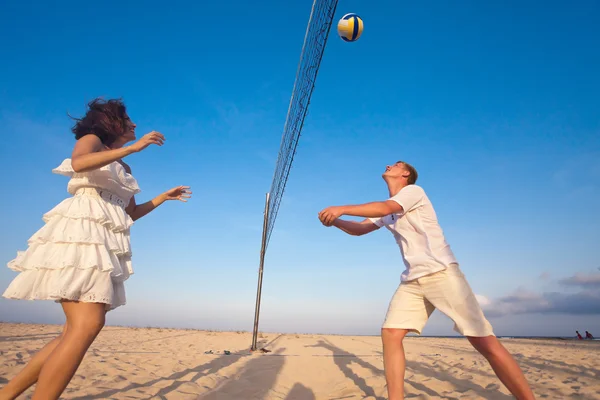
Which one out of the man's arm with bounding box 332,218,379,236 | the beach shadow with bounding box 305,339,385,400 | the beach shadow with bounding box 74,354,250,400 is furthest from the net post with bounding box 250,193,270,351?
the man's arm with bounding box 332,218,379,236

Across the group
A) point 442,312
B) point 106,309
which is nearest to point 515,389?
point 442,312

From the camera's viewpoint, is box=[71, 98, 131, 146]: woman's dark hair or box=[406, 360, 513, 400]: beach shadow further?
box=[406, 360, 513, 400]: beach shadow

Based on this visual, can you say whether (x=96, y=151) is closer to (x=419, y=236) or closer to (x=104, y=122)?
(x=104, y=122)

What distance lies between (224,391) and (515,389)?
253cm

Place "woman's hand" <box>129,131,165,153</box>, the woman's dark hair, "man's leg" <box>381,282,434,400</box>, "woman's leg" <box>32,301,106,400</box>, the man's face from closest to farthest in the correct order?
1. "woman's leg" <box>32,301,106,400</box>
2. "woman's hand" <box>129,131,165,153</box>
3. the woman's dark hair
4. "man's leg" <box>381,282,434,400</box>
5. the man's face

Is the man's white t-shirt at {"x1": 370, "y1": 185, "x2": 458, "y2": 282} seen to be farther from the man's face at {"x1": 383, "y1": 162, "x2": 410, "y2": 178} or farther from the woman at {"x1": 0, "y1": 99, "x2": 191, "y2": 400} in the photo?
the woman at {"x1": 0, "y1": 99, "x2": 191, "y2": 400}

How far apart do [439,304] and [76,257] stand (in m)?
1.98

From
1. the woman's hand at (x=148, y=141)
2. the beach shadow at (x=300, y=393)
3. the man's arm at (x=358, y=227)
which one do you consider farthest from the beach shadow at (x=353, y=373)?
the woman's hand at (x=148, y=141)

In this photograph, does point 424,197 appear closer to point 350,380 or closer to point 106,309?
point 106,309

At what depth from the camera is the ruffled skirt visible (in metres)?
1.60

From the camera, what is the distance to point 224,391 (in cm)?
343

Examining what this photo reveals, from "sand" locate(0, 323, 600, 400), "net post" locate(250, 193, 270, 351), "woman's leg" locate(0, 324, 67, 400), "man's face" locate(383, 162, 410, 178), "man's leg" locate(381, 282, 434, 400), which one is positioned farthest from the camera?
"net post" locate(250, 193, 270, 351)

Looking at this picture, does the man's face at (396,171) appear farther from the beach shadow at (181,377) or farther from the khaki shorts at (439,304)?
the beach shadow at (181,377)

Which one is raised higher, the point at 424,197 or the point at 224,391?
the point at 424,197
